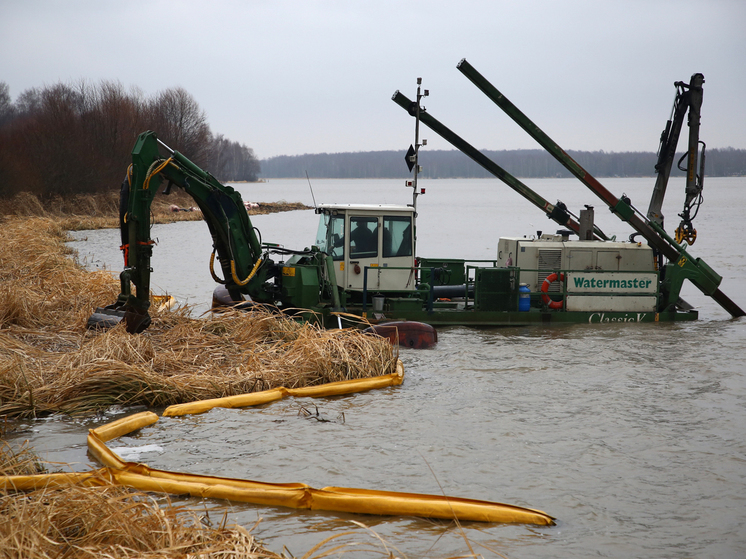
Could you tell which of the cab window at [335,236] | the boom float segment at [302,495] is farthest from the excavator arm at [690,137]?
the boom float segment at [302,495]

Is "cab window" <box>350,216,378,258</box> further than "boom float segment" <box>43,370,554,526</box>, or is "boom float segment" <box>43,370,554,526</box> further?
"cab window" <box>350,216,378,258</box>

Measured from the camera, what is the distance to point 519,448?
8227mm

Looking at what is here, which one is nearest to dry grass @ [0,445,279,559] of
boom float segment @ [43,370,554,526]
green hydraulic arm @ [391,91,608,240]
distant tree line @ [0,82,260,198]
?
boom float segment @ [43,370,554,526]

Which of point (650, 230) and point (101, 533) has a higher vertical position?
point (650, 230)

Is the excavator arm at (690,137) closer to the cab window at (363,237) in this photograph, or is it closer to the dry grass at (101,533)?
the cab window at (363,237)

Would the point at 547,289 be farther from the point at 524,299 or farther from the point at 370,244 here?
the point at 370,244

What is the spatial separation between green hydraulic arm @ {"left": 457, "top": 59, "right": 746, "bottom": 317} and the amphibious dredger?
32 millimetres

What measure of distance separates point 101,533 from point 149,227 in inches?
286

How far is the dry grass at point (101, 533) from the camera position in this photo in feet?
14.1

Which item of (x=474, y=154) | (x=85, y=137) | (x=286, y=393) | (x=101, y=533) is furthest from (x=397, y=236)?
(x=85, y=137)

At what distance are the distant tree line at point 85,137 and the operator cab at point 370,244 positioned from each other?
34.5 m

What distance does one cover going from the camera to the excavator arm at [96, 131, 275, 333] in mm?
10805

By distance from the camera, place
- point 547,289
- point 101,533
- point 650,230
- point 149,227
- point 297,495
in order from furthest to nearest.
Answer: point 650,230
point 547,289
point 149,227
point 297,495
point 101,533

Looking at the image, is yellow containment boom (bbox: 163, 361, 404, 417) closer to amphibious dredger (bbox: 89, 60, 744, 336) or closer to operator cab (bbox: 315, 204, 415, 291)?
amphibious dredger (bbox: 89, 60, 744, 336)
